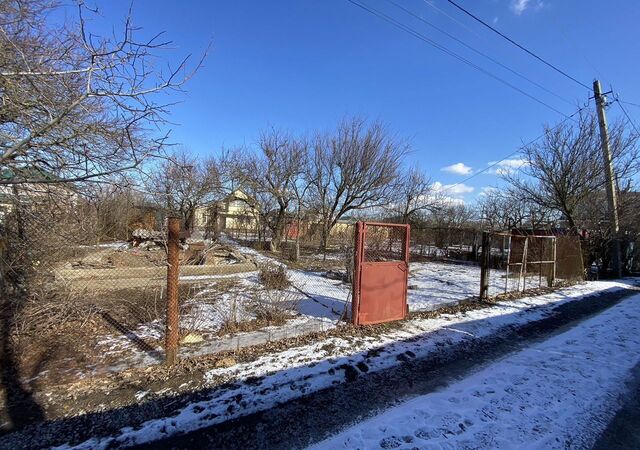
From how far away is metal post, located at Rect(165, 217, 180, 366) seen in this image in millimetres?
4254

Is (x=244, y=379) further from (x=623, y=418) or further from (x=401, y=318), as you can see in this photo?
(x=623, y=418)

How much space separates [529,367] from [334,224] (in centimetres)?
1907

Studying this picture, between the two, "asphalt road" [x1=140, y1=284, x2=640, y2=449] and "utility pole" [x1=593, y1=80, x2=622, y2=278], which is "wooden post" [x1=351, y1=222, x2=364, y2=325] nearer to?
"asphalt road" [x1=140, y1=284, x2=640, y2=449]

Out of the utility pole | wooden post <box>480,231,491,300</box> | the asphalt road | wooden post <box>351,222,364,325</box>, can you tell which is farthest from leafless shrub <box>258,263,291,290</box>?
the utility pole

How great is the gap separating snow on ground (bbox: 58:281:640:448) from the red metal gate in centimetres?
44

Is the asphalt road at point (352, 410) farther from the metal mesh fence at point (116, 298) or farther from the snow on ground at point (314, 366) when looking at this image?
the metal mesh fence at point (116, 298)

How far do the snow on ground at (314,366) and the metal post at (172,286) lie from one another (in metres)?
0.59

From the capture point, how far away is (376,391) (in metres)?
4.05

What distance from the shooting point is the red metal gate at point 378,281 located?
20.4 ft

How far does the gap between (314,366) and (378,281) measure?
2.39 m

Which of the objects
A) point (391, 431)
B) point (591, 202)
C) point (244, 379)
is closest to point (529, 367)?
point (391, 431)

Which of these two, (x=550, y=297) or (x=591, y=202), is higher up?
(x=591, y=202)

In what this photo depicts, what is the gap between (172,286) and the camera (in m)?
4.41

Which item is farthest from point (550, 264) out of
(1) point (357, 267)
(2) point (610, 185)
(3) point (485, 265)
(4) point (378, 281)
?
(1) point (357, 267)
